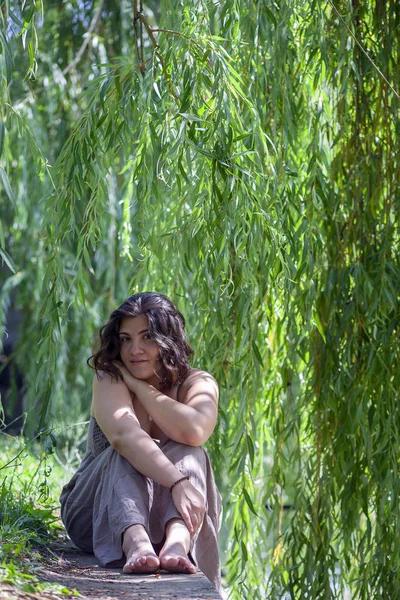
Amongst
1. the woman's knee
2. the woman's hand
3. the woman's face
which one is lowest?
the woman's hand

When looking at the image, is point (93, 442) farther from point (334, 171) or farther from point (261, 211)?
point (334, 171)

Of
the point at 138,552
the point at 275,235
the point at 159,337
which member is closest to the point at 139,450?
the point at 138,552

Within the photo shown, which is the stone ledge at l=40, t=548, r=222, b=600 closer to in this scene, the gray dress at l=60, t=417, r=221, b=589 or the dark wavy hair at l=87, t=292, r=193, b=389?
the gray dress at l=60, t=417, r=221, b=589

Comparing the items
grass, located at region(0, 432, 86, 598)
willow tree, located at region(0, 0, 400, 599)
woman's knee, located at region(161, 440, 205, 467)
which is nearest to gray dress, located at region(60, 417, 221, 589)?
woman's knee, located at region(161, 440, 205, 467)

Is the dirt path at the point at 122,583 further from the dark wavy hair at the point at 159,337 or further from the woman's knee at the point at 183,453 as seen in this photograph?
the dark wavy hair at the point at 159,337

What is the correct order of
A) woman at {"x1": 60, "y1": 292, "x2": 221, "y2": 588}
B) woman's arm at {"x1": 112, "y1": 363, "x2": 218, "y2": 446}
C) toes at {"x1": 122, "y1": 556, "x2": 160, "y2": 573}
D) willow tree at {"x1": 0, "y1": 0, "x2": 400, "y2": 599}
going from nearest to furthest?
toes at {"x1": 122, "y1": 556, "x2": 160, "y2": 573}
woman at {"x1": 60, "y1": 292, "x2": 221, "y2": 588}
woman's arm at {"x1": 112, "y1": 363, "x2": 218, "y2": 446}
willow tree at {"x1": 0, "y1": 0, "x2": 400, "y2": 599}

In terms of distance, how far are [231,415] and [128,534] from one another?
94 centimetres

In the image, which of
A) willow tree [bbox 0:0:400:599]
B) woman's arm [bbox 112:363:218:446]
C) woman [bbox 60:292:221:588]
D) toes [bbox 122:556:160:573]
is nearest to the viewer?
toes [bbox 122:556:160:573]

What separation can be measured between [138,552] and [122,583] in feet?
0.27

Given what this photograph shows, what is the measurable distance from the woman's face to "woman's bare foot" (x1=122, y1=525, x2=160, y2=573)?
0.48 m

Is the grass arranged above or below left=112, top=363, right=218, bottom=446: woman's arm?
below

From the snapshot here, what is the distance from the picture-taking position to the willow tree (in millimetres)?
2334

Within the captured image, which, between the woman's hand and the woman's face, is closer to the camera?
the woman's hand

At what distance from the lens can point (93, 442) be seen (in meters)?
2.43
